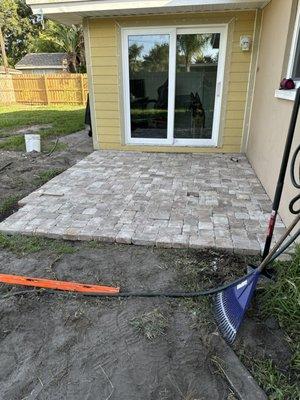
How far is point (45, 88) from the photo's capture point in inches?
572

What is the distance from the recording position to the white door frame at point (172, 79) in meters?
4.78

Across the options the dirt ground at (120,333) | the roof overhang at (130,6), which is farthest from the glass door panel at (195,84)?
the dirt ground at (120,333)

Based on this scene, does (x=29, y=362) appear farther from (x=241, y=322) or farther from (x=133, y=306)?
(x=241, y=322)

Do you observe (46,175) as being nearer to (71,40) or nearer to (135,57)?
(135,57)

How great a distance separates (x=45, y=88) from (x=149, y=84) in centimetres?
1105

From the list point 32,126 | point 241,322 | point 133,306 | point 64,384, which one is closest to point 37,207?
point 133,306

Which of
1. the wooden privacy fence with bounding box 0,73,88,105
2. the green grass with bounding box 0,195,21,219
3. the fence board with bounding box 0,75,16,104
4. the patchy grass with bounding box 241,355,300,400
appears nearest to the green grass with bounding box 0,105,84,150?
the green grass with bounding box 0,195,21,219

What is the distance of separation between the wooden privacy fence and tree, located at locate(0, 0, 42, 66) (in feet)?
46.8

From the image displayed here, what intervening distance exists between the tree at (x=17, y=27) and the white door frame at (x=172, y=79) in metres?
25.8

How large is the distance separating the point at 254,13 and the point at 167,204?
3377mm

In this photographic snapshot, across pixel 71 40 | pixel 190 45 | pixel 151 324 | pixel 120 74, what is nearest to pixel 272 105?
pixel 190 45

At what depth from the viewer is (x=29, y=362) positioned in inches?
61.7

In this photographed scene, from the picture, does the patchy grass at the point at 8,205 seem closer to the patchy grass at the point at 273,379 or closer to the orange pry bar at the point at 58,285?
the orange pry bar at the point at 58,285

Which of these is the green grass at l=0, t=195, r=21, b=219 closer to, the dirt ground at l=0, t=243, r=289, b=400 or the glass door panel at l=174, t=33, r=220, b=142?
the dirt ground at l=0, t=243, r=289, b=400
